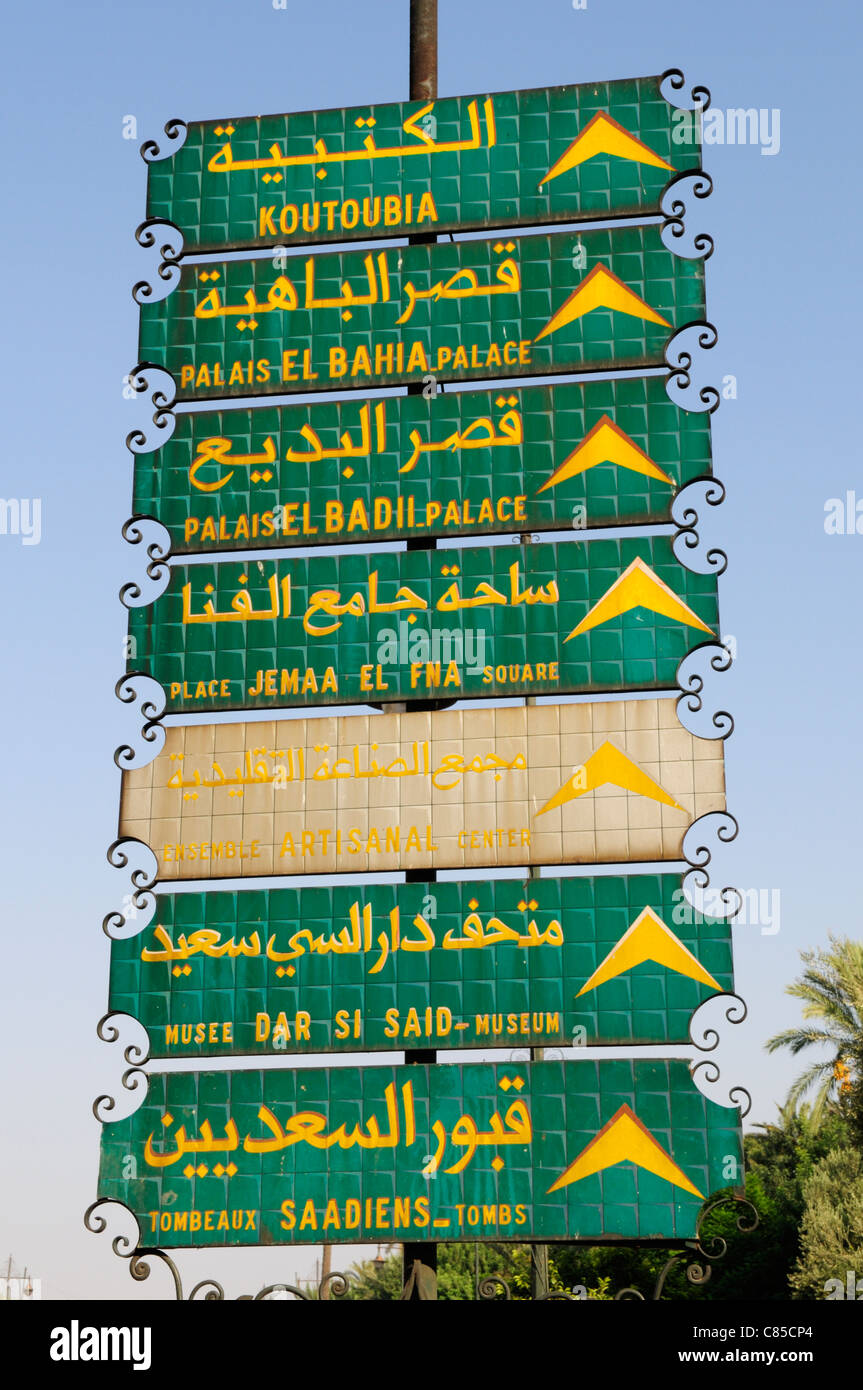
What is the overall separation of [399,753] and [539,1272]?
293 inches

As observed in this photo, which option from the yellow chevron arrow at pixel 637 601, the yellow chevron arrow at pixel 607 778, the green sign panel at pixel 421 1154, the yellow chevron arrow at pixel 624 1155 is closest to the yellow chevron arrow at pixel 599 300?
the yellow chevron arrow at pixel 637 601

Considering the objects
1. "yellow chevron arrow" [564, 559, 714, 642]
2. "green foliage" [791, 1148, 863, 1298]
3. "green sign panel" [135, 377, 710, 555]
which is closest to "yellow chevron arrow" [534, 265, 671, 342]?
"green sign panel" [135, 377, 710, 555]

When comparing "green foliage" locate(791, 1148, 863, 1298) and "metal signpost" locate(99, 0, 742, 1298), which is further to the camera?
"green foliage" locate(791, 1148, 863, 1298)

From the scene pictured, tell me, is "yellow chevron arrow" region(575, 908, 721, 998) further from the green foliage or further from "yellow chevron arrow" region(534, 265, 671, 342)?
the green foliage

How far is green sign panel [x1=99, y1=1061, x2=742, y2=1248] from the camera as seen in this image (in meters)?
9.76

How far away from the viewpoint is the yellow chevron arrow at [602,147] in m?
11.6

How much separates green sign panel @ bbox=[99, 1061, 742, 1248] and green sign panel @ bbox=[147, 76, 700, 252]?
5810 mm

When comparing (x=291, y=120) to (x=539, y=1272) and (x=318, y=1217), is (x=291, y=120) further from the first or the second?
(x=539, y=1272)

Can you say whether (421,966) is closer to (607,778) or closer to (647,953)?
(647,953)

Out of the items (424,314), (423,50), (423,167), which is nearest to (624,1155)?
(424,314)

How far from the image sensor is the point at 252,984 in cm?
1043

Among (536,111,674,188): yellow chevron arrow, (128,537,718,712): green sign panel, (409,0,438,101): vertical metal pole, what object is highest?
(409,0,438,101): vertical metal pole

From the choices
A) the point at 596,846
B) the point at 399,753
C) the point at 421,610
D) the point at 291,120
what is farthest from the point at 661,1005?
the point at 291,120

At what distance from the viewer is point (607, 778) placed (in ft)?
34.3
